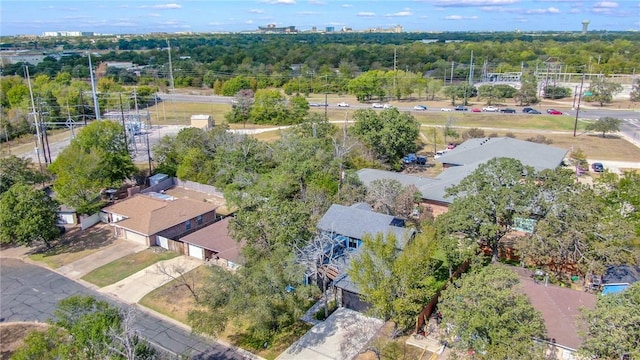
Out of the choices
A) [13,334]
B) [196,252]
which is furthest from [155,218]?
[13,334]

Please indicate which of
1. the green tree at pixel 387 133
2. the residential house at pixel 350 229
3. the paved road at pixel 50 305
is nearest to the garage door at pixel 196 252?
the paved road at pixel 50 305

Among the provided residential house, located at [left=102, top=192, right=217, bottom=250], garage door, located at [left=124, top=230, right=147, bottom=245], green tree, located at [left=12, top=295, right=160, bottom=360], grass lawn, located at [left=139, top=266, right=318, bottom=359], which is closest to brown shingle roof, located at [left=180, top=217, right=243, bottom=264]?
grass lawn, located at [left=139, top=266, right=318, bottom=359]

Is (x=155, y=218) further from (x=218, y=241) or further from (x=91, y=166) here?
(x=91, y=166)

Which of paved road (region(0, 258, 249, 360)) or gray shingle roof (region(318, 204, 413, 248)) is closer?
paved road (region(0, 258, 249, 360))

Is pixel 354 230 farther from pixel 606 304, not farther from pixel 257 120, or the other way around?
pixel 257 120

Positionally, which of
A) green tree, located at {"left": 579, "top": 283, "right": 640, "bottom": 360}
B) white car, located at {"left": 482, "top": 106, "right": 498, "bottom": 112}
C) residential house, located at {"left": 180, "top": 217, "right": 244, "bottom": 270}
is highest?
green tree, located at {"left": 579, "top": 283, "right": 640, "bottom": 360}

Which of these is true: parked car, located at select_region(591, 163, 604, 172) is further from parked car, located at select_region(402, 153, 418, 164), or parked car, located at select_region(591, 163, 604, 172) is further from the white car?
the white car

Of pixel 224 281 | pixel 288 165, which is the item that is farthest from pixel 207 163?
pixel 224 281

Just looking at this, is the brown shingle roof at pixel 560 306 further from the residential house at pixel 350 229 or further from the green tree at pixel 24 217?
the green tree at pixel 24 217
